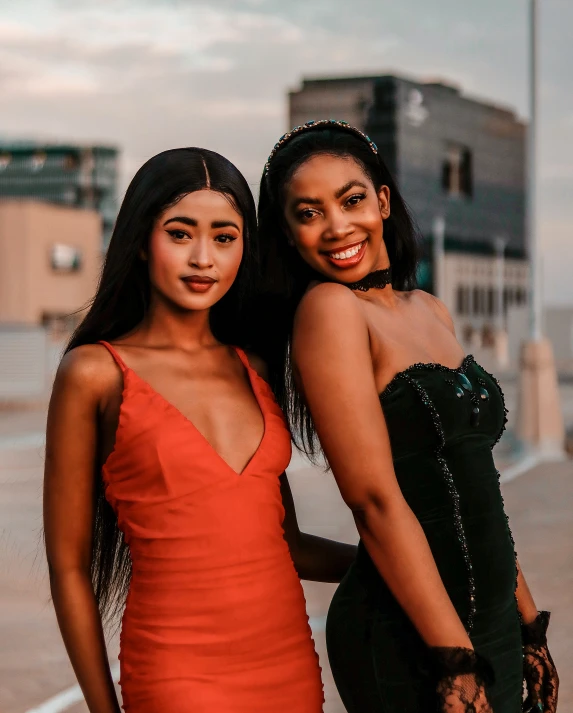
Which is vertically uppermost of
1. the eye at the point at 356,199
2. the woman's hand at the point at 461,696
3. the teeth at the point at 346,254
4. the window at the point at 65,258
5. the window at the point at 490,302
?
the window at the point at 65,258

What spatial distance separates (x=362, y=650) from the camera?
2537 mm

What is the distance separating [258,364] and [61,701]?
3262 millimetres

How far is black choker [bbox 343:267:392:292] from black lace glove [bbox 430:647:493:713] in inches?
31.2

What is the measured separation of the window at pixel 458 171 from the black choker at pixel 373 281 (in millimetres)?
110222

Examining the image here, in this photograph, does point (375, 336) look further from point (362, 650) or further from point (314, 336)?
point (362, 650)

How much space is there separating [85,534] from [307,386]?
1.82 feet

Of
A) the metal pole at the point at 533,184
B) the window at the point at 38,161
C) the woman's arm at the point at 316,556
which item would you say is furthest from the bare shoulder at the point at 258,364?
the window at the point at 38,161

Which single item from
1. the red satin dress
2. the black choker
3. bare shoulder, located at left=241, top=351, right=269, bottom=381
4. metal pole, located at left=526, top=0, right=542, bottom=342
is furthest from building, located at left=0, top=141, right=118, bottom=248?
the red satin dress

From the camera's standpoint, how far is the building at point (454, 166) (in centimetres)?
9981

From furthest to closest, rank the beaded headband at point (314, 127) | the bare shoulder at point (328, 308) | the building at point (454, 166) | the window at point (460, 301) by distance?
the window at point (460, 301)
the building at point (454, 166)
the beaded headband at point (314, 127)
the bare shoulder at point (328, 308)

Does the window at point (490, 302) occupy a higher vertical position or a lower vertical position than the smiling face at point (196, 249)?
lower

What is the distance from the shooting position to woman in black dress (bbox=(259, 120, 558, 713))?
7.96 feet

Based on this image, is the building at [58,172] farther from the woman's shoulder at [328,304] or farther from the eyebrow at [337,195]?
the woman's shoulder at [328,304]

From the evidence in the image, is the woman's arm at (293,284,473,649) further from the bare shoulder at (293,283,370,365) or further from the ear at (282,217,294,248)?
the ear at (282,217,294,248)
